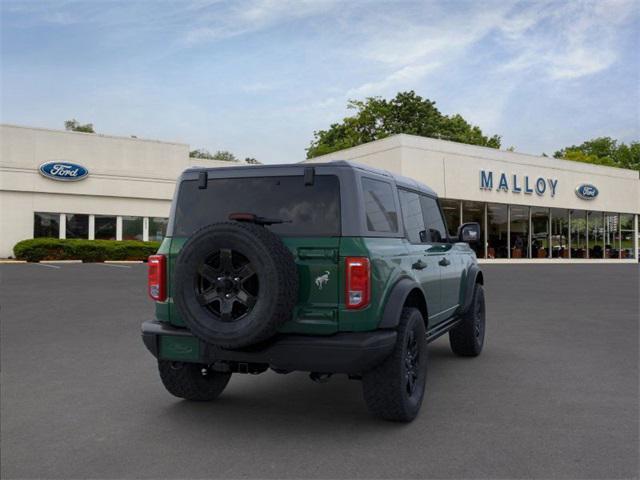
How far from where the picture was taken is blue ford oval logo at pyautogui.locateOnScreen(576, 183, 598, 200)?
4284 cm

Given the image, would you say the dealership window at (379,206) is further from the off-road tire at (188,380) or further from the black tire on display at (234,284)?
the off-road tire at (188,380)

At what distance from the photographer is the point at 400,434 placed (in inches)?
169

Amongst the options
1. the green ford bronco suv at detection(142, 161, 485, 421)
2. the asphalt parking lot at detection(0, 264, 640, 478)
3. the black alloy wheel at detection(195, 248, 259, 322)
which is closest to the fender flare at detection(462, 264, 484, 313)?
the asphalt parking lot at detection(0, 264, 640, 478)

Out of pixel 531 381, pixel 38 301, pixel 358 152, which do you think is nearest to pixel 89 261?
pixel 358 152

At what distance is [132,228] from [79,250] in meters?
5.78

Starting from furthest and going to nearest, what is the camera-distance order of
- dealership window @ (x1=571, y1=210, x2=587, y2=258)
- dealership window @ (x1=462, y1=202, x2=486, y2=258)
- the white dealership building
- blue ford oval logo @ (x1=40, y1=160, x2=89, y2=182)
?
dealership window @ (x1=571, y1=210, x2=587, y2=258), dealership window @ (x1=462, y1=202, x2=486, y2=258), blue ford oval logo @ (x1=40, y1=160, x2=89, y2=182), the white dealership building

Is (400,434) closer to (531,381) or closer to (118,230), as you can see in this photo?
(531,381)

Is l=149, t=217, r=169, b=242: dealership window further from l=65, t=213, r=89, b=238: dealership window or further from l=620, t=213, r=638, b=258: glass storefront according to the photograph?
l=620, t=213, r=638, b=258: glass storefront

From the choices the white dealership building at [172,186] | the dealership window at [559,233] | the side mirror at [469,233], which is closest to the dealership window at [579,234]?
the white dealership building at [172,186]

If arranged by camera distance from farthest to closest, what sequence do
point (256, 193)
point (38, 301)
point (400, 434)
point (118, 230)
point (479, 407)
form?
point (118, 230) → point (38, 301) → point (479, 407) → point (256, 193) → point (400, 434)

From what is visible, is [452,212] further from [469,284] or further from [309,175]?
[309,175]

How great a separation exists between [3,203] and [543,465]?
35.9 metres

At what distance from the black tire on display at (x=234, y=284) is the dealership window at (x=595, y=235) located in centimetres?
4621

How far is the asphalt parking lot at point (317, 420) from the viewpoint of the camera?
12.2 ft
